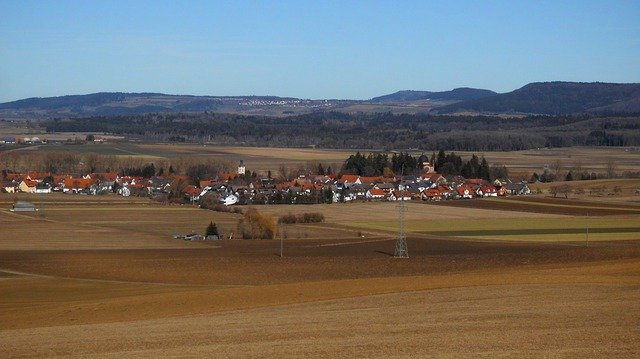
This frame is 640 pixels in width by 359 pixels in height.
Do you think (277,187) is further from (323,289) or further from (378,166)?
(323,289)

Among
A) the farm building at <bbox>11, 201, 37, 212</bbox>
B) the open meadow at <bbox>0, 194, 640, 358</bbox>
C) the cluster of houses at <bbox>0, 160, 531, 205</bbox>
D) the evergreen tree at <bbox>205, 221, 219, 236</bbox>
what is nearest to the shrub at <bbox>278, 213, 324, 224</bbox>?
the open meadow at <bbox>0, 194, 640, 358</bbox>

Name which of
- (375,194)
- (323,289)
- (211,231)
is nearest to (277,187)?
(375,194)

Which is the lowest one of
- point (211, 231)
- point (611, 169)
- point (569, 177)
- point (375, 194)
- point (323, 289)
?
point (375, 194)

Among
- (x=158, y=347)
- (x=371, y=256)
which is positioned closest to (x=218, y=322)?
(x=158, y=347)

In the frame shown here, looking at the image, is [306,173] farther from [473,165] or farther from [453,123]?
[453,123]

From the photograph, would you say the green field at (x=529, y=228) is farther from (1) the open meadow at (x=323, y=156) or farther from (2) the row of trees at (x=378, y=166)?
(1) the open meadow at (x=323, y=156)

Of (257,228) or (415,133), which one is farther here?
(415,133)
